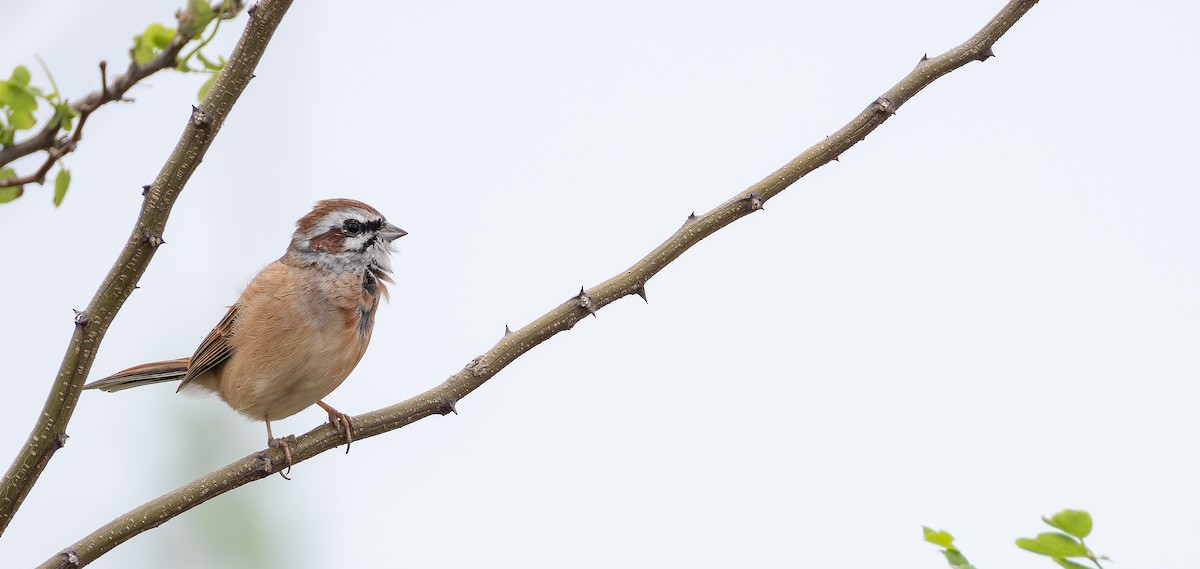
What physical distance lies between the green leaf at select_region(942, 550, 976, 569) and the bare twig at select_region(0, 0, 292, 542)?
200 centimetres

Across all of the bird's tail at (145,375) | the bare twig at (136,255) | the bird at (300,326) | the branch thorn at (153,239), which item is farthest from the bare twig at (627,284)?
the bird's tail at (145,375)

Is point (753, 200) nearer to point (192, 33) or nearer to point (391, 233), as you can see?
point (192, 33)

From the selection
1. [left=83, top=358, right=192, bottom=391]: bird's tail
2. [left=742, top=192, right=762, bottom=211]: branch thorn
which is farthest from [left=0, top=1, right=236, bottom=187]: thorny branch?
[left=83, top=358, right=192, bottom=391]: bird's tail

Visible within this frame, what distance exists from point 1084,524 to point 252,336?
13.8 ft

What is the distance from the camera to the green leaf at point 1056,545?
185cm

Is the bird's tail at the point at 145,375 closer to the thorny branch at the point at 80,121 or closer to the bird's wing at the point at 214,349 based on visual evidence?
the bird's wing at the point at 214,349

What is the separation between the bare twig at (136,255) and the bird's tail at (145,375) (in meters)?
2.75

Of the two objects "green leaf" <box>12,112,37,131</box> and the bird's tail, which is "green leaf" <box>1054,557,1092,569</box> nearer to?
"green leaf" <box>12,112,37,131</box>

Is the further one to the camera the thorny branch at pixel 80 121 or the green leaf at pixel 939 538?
the thorny branch at pixel 80 121

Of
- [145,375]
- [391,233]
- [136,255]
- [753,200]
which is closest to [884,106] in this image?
[753,200]

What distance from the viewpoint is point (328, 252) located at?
5.41m

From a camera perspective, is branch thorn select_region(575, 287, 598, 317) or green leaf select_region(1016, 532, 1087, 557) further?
branch thorn select_region(575, 287, 598, 317)

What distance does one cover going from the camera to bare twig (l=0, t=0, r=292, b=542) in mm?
2713

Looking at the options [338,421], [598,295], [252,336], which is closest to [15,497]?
[338,421]
